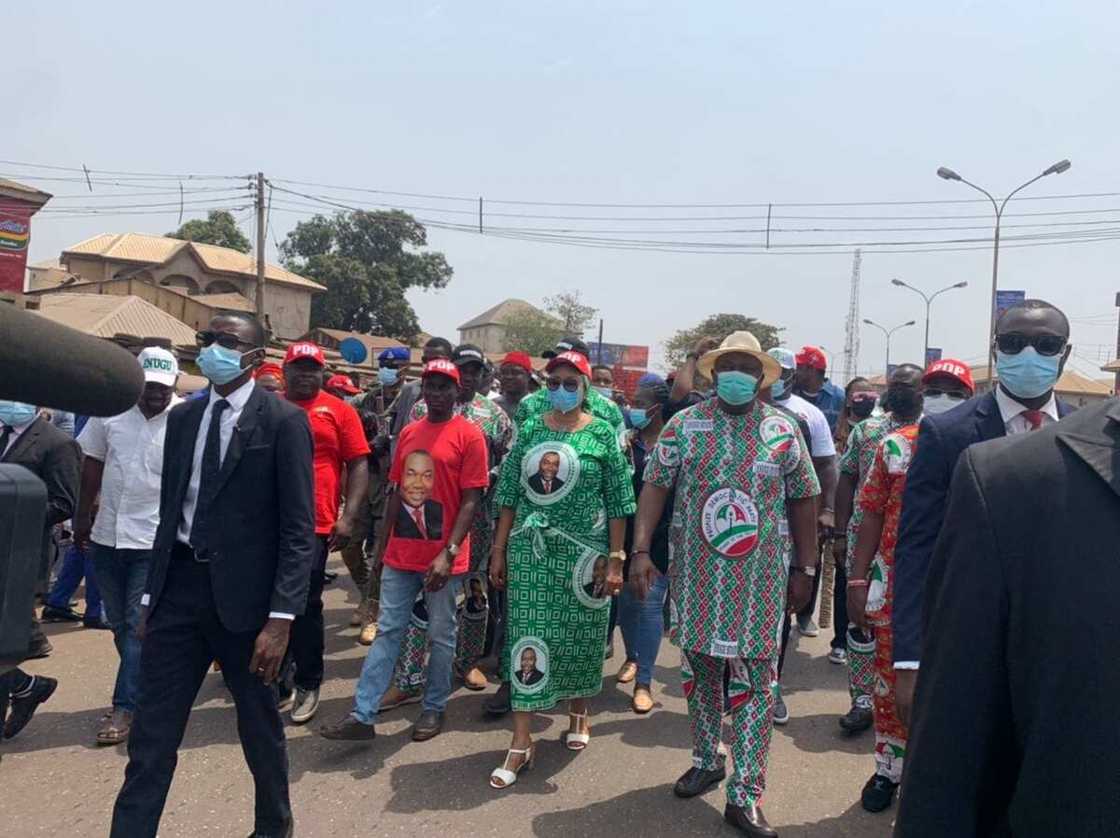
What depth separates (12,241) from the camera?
53.0 ft

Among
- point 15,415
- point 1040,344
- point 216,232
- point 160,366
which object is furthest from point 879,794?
point 216,232

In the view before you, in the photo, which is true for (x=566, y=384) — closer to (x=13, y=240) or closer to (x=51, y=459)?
(x=51, y=459)

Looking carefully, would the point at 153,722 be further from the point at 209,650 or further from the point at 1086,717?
the point at 1086,717

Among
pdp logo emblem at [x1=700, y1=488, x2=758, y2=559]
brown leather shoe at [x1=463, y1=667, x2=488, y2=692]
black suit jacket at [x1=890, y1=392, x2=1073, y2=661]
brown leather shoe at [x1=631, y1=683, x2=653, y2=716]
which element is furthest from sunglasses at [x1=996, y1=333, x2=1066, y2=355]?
brown leather shoe at [x1=463, y1=667, x2=488, y2=692]

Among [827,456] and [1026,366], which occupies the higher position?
[1026,366]

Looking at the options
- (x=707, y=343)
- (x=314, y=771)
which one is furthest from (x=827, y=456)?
(x=314, y=771)

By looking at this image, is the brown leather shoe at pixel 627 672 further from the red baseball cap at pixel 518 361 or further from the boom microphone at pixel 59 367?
the boom microphone at pixel 59 367

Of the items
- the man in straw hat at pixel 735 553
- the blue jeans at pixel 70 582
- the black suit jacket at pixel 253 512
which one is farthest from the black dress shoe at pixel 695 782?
the blue jeans at pixel 70 582

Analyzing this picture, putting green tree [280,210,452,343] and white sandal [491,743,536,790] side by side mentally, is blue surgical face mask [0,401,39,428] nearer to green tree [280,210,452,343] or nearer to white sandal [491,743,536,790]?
white sandal [491,743,536,790]

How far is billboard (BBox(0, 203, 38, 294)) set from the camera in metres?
16.0

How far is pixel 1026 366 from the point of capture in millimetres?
2709

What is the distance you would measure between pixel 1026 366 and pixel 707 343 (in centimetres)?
323

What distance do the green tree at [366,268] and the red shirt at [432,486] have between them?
42.3 meters

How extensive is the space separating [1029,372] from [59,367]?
2.71 metres
